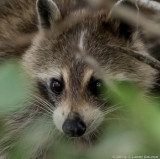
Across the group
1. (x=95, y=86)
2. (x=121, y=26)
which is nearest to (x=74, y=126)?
(x=95, y=86)

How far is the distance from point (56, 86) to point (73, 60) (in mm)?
194

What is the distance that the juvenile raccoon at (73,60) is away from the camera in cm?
260

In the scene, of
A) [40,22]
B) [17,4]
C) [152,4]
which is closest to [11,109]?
[40,22]

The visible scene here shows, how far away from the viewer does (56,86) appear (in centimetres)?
281

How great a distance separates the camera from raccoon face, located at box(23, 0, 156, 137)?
2.57 metres

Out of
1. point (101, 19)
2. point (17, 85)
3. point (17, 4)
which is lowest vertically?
point (17, 85)

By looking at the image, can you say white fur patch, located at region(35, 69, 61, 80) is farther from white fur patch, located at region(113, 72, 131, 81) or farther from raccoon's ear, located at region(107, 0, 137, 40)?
raccoon's ear, located at region(107, 0, 137, 40)

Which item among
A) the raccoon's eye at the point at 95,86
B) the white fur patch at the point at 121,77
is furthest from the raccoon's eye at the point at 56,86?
the white fur patch at the point at 121,77

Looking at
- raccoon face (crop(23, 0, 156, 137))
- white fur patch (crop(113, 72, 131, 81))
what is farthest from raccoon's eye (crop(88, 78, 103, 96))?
white fur patch (crop(113, 72, 131, 81))

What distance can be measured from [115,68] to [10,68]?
1636 millimetres

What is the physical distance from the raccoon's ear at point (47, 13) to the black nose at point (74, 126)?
785 mm

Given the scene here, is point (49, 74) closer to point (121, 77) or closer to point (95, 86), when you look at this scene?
point (95, 86)

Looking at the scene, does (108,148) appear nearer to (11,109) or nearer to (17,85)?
(17,85)

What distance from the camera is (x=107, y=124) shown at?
2.91 metres
